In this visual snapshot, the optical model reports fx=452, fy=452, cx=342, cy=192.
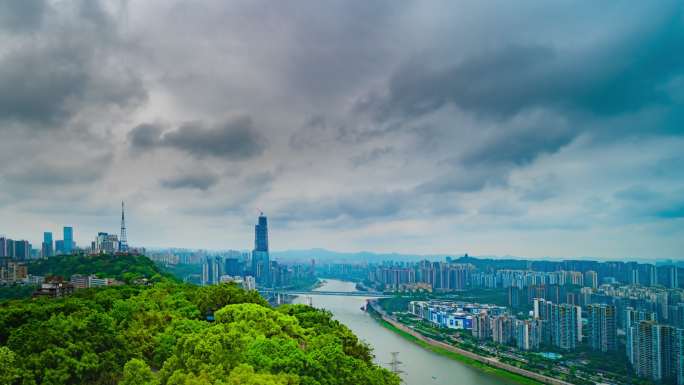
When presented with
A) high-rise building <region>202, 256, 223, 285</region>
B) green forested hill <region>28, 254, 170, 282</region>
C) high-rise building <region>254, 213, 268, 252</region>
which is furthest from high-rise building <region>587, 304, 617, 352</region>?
high-rise building <region>254, 213, 268, 252</region>

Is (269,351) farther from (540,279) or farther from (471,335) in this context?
(540,279)

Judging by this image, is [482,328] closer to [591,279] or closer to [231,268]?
[591,279]

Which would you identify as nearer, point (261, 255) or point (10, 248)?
point (10, 248)

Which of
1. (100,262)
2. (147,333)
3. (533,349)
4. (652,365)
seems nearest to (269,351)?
(147,333)

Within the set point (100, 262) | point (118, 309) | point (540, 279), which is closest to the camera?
point (118, 309)

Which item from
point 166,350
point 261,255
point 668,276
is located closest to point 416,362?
point 166,350

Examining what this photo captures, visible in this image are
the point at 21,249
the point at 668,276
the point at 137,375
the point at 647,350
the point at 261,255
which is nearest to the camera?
the point at 137,375

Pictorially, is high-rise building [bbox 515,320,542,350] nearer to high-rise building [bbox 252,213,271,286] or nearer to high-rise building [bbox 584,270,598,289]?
high-rise building [bbox 584,270,598,289]
